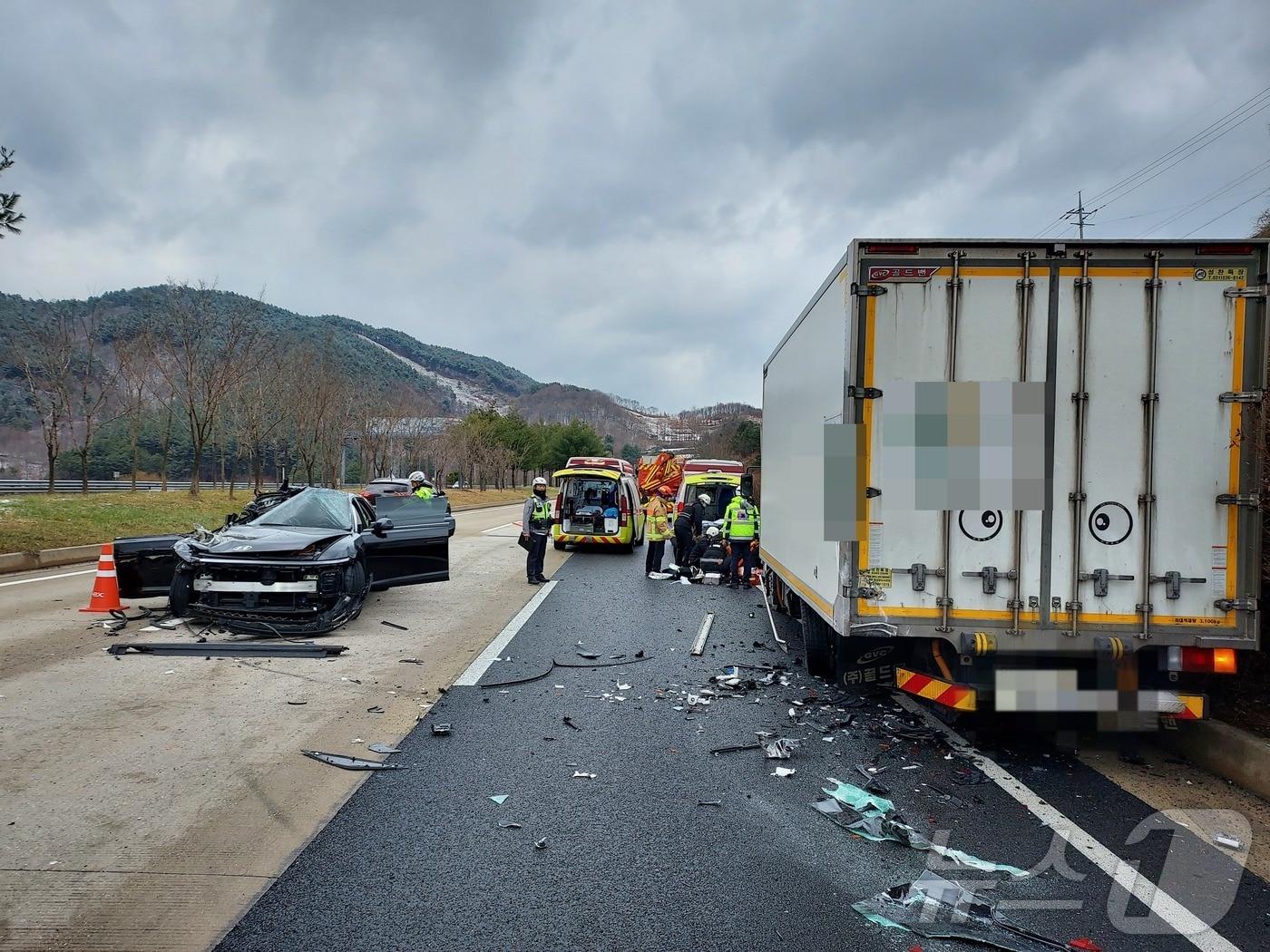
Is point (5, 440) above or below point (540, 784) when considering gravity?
above

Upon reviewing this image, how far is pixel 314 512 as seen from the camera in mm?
9867

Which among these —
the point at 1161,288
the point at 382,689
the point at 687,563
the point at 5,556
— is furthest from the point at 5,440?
the point at 1161,288

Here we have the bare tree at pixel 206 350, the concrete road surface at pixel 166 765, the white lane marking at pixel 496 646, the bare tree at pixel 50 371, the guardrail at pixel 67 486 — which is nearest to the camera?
the concrete road surface at pixel 166 765

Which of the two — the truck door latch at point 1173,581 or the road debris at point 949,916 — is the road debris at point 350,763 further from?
the truck door latch at point 1173,581

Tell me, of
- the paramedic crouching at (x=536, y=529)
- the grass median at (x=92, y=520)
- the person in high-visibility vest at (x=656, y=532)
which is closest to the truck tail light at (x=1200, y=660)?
the paramedic crouching at (x=536, y=529)

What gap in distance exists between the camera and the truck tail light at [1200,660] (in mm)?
4832

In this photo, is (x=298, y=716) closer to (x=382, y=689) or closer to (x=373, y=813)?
(x=382, y=689)

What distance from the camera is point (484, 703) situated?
20.7 ft

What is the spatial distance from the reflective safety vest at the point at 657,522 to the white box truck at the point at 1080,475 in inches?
403

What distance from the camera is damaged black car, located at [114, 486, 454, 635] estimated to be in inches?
327

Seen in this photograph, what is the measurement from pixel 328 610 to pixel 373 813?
4.87 metres

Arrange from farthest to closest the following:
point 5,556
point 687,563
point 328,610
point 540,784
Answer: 1. point 687,563
2. point 5,556
3. point 328,610
4. point 540,784

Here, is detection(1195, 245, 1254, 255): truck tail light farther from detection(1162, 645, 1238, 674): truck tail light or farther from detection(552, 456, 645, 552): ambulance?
detection(552, 456, 645, 552): ambulance

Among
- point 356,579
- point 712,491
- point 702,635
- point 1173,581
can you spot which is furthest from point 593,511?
point 1173,581
